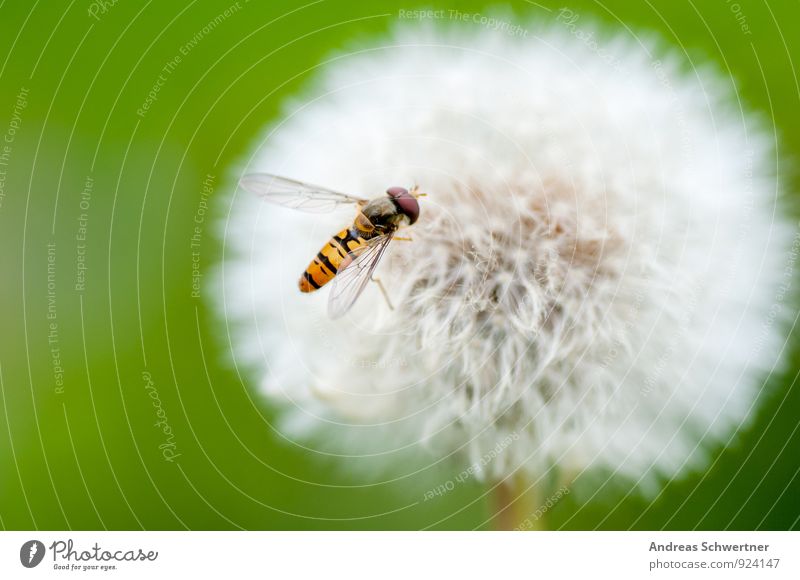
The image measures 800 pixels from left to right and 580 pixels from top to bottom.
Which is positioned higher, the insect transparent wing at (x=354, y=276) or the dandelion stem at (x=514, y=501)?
the insect transparent wing at (x=354, y=276)

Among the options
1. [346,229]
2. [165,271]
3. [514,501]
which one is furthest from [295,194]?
[514,501]

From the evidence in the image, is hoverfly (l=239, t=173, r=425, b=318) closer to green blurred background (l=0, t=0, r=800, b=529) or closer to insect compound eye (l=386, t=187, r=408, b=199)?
insect compound eye (l=386, t=187, r=408, b=199)

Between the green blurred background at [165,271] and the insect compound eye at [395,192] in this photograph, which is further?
the green blurred background at [165,271]

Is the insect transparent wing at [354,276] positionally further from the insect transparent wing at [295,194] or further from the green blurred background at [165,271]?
the green blurred background at [165,271]

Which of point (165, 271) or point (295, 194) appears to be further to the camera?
point (165, 271)

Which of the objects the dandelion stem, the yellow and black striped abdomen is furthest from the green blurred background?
the yellow and black striped abdomen

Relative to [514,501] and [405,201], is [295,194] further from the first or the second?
[514,501]

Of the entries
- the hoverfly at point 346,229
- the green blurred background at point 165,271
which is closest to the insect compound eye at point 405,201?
the hoverfly at point 346,229
